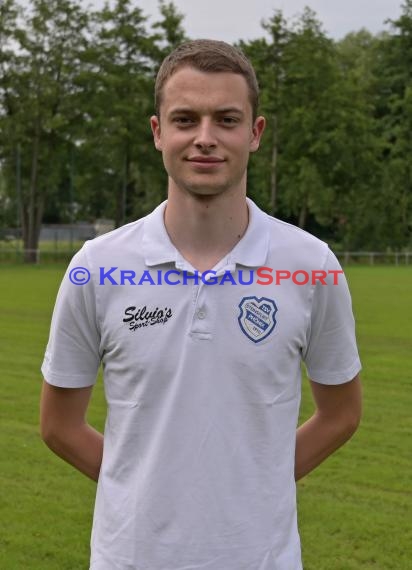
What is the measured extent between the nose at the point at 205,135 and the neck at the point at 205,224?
13cm

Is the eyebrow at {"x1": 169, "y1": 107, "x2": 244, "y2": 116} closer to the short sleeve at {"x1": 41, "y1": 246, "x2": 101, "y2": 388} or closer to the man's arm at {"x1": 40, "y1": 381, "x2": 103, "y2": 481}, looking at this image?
the short sleeve at {"x1": 41, "y1": 246, "x2": 101, "y2": 388}

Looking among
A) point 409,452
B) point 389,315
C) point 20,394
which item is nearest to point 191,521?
point 409,452

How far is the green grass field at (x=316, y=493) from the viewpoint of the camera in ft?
19.4

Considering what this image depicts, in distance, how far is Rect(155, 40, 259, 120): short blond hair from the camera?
225 centimetres

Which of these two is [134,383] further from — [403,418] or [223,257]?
[403,418]

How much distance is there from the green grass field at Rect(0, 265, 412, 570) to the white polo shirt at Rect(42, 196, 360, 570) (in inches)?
144

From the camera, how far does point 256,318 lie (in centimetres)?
224

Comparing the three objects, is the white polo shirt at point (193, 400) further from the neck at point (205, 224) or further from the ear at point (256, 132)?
the ear at point (256, 132)

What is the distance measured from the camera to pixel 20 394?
10.8 metres

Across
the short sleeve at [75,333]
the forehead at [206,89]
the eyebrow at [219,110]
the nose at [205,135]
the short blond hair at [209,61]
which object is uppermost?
the short blond hair at [209,61]

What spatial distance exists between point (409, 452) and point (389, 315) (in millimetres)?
12963

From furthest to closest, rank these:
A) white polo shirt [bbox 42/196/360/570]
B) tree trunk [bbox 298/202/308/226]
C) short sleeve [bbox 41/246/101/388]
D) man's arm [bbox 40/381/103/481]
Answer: tree trunk [bbox 298/202/308/226] < man's arm [bbox 40/381/103/481] < short sleeve [bbox 41/246/101/388] < white polo shirt [bbox 42/196/360/570]

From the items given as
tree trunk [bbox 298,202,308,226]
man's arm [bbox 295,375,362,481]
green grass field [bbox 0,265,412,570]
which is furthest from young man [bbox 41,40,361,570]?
tree trunk [bbox 298,202,308,226]

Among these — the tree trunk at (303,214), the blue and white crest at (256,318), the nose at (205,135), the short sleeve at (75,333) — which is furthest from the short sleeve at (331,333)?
the tree trunk at (303,214)
